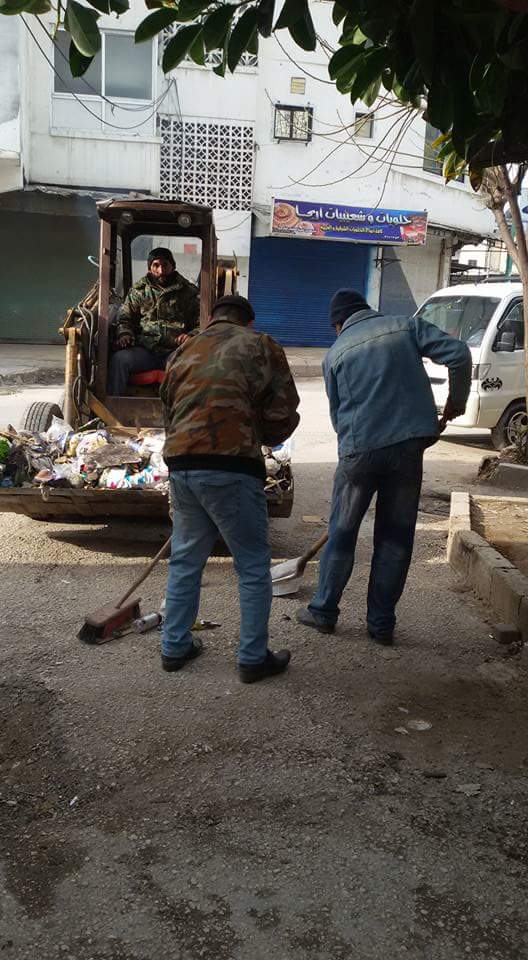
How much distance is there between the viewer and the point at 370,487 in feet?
14.9

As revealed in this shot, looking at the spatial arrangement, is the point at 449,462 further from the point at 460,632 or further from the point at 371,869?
the point at 371,869

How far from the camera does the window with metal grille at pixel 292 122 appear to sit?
813 inches

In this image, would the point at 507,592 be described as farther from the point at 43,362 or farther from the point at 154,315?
the point at 43,362

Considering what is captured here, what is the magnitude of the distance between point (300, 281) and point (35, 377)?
29.9 feet

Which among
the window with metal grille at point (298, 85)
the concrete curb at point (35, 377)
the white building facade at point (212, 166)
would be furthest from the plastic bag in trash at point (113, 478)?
the window with metal grille at point (298, 85)

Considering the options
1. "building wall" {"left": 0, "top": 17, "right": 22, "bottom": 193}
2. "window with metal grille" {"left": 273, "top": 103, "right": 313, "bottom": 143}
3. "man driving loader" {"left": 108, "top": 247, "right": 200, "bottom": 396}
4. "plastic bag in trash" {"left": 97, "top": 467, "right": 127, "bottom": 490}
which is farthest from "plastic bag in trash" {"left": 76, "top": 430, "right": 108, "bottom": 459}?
"window with metal grille" {"left": 273, "top": 103, "right": 313, "bottom": 143}

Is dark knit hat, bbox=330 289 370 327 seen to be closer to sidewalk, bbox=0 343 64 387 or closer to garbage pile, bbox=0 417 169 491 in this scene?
garbage pile, bbox=0 417 169 491

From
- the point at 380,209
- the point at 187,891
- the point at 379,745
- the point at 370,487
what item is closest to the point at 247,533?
the point at 370,487

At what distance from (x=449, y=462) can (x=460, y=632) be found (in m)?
5.79

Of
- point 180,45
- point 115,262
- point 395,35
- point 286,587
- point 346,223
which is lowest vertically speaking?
point 286,587

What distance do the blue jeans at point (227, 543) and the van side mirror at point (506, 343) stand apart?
25.1 ft

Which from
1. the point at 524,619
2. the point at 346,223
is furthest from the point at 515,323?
the point at 346,223

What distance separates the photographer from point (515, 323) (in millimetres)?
11250

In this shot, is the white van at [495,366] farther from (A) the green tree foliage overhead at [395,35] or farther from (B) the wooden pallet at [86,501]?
(A) the green tree foliage overhead at [395,35]
